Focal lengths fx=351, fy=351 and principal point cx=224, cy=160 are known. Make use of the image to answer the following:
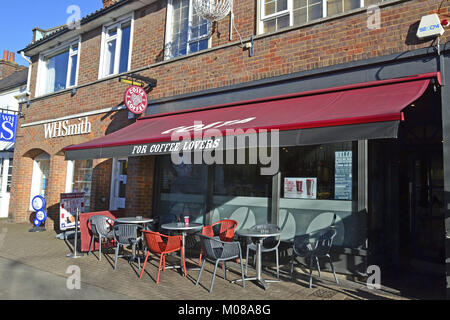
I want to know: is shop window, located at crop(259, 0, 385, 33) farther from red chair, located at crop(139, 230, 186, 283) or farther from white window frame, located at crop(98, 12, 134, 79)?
red chair, located at crop(139, 230, 186, 283)

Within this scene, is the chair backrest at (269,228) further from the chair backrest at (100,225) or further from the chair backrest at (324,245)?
the chair backrest at (100,225)

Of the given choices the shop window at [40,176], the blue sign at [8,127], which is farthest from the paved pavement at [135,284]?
the blue sign at [8,127]

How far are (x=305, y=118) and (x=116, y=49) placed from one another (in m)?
7.76

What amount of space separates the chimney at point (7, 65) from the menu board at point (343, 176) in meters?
21.8

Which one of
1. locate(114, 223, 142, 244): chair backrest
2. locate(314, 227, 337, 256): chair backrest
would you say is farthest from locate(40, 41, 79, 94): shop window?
locate(314, 227, 337, 256): chair backrest

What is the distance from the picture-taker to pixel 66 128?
11.5 meters

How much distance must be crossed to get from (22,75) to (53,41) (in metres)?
7.36

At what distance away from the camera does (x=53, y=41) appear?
1258 centimetres

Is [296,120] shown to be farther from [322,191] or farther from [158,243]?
[158,243]

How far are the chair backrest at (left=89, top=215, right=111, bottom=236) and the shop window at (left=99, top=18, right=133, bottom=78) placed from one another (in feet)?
15.3

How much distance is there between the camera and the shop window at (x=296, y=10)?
6629mm
